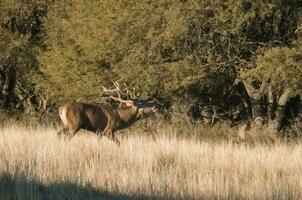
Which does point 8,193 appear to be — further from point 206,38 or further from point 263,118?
point 263,118

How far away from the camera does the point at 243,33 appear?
21.4m

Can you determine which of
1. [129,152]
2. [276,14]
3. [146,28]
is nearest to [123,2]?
[146,28]

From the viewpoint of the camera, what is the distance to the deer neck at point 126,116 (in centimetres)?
1734

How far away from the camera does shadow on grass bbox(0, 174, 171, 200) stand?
24.4 ft

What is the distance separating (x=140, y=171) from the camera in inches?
398

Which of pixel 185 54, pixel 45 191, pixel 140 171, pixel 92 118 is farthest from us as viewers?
pixel 185 54

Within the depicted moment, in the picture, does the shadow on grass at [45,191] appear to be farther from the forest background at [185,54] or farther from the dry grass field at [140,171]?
the forest background at [185,54]

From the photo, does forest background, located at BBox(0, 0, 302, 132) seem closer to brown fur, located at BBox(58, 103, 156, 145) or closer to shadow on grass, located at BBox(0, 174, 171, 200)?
brown fur, located at BBox(58, 103, 156, 145)

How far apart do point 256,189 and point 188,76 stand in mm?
12187

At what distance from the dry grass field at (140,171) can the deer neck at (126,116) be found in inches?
131

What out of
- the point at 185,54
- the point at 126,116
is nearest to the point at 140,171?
the point at 126,116

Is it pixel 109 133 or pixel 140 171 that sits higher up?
pixel 140 171

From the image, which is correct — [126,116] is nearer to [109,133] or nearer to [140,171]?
[109,133]

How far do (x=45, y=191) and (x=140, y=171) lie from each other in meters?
2.41
